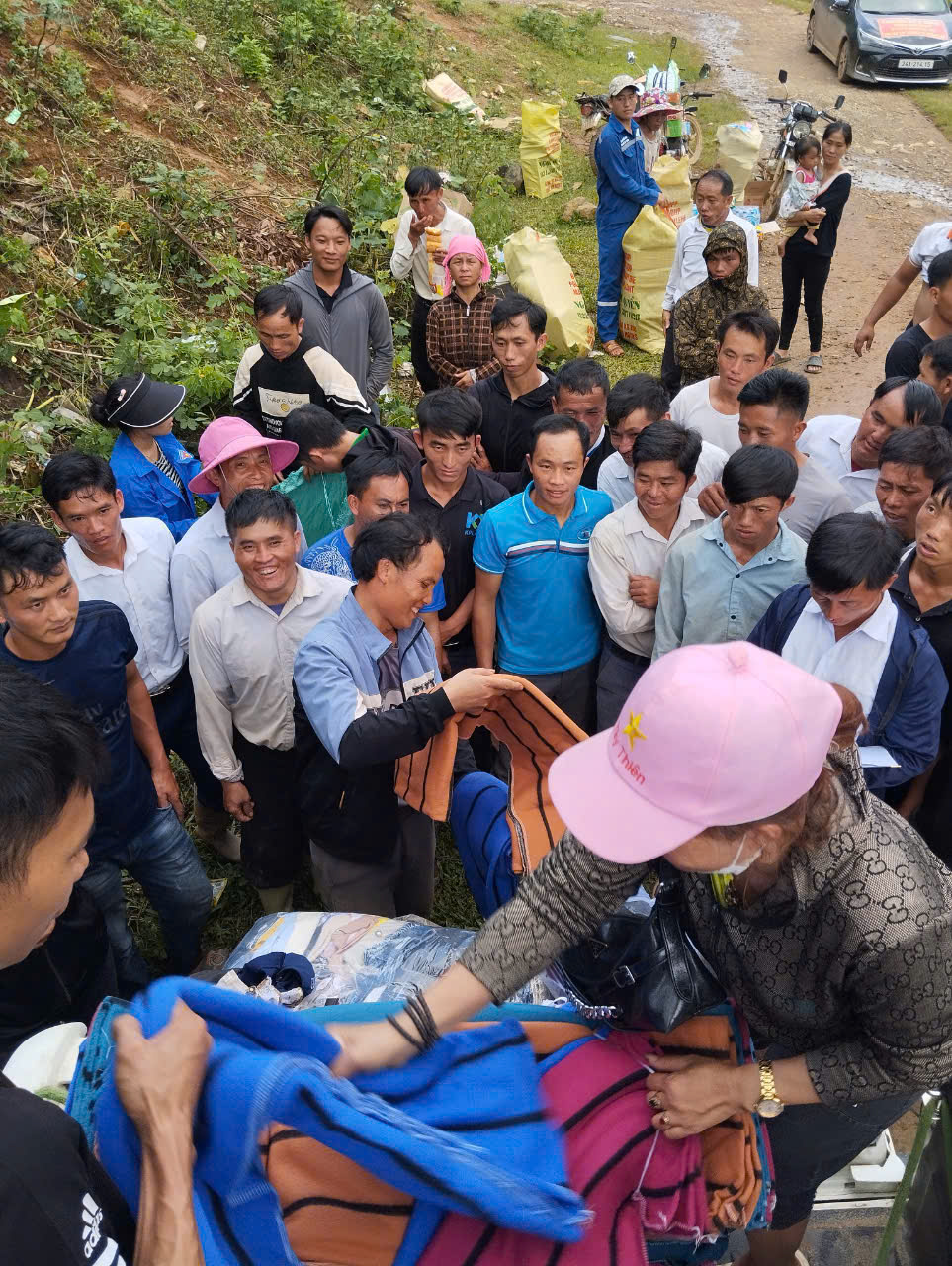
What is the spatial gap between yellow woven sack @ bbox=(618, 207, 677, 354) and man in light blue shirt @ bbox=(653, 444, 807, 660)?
461 centimetres

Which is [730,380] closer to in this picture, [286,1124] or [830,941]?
[830,941]

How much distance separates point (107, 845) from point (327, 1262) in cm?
165

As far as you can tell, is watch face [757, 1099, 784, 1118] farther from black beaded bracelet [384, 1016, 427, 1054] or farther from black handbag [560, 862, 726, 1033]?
black beaded bracelet [384, 1016, 427, 1054]

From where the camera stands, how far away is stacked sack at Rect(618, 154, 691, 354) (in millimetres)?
7371

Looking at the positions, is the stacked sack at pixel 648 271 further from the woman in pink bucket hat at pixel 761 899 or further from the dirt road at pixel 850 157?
the woman in pink bucket hat at pixel 761 899

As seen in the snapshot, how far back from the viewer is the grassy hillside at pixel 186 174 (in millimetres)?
5816

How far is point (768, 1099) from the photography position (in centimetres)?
173

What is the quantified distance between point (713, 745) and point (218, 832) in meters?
2.97

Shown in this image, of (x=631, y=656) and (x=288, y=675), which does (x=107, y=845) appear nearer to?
(x=288, y=675)

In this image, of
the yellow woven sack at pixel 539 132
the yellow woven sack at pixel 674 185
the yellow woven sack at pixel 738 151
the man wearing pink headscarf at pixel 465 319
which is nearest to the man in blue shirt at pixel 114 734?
the man wearing pink headscarf at pixel 465 319

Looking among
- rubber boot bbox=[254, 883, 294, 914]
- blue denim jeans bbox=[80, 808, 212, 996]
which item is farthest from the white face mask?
rubber boot bbox=[254, 883, 294, 914]

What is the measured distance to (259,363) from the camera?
14.9ft

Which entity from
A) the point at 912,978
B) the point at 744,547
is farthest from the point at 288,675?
the point at 912,978

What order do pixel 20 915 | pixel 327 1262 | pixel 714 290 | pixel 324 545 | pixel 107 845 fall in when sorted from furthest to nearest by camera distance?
pixel 714 290, pixel 324 545, pixel 107 845, pixel 327 1262, pixel 20 915
